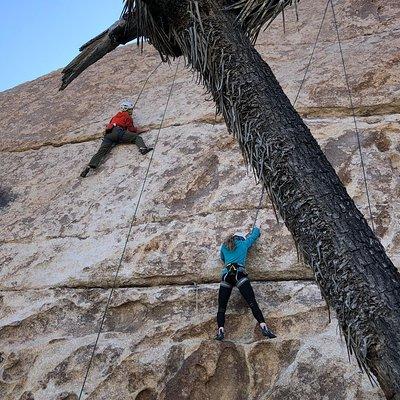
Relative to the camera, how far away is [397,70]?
31.7 feet

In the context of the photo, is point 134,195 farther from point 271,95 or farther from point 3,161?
point 271,95

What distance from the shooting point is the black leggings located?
20.2 ft

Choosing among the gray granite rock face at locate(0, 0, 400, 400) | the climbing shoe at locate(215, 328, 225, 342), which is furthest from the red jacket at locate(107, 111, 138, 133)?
the climbing shoe at locate(215, 328, 225, 342)

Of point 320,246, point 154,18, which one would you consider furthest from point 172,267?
point 320,246

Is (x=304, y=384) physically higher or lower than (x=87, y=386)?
lower

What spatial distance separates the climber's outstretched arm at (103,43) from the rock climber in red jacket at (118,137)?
482cm

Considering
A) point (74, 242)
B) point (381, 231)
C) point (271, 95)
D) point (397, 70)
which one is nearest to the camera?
point (271, 95)

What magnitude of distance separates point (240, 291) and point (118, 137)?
4420mm

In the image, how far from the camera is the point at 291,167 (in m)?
3.29

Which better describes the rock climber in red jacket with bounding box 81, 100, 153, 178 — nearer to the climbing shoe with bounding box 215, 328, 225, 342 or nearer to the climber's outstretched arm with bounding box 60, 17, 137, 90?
the climbing shoe with bounding box 215, 328, 225, 342

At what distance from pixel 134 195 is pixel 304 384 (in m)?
4.09

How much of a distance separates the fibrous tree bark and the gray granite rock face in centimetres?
254

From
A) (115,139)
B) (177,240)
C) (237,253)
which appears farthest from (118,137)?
(237,253)

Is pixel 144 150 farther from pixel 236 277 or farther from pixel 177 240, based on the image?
pixel 236 277
